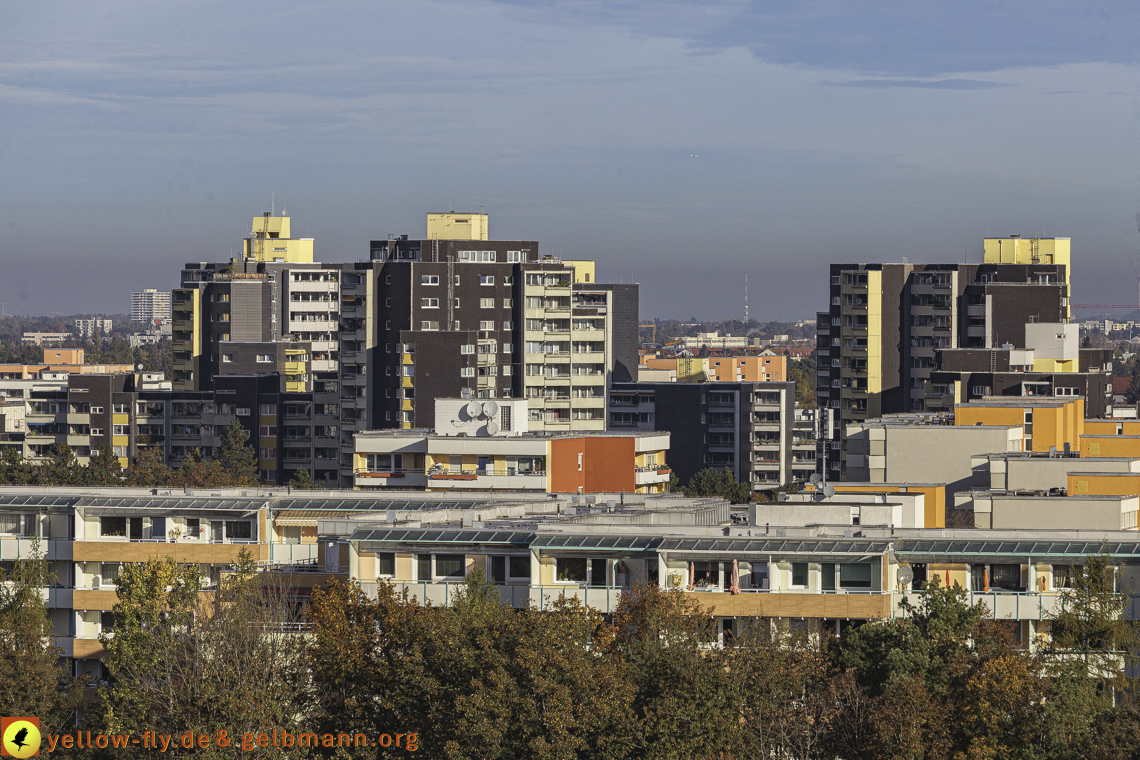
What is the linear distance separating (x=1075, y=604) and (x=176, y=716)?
65.2 ft

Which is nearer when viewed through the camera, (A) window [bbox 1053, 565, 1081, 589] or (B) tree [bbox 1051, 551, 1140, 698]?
(B) tree [bbox 1051, 551, 1140, 698]

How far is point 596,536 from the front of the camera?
139 feet

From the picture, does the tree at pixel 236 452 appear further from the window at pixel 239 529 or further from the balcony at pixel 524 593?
the balcony at pixel 524 593

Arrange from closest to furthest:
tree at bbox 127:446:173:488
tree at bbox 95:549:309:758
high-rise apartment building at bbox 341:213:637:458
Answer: tree at bbox 95:549:309:758 → tree at bbox 127:446:173:488 → high-rise apartment building at bbox 341:213:637:458

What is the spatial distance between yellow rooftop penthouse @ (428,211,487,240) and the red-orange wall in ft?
147

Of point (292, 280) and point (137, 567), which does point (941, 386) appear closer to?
point (292, 280)

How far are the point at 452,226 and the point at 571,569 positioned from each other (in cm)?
8613

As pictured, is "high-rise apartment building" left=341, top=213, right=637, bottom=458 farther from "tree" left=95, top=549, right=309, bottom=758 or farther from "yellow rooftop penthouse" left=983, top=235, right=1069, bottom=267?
"tree" left=95, top=549, right=309, bottom=758

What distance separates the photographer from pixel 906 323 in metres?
132

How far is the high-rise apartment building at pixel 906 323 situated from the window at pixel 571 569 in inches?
3499

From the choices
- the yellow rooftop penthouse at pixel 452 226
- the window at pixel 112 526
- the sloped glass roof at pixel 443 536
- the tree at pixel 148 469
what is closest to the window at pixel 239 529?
the window at pixel 112 526

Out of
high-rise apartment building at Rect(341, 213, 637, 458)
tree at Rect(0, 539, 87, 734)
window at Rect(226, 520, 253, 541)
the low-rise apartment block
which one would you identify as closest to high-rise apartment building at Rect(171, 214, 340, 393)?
high-rise apartment building at Rect(341, 213, 637, 458)

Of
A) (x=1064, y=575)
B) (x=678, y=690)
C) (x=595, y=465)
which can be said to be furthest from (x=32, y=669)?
(x=595, y=465)

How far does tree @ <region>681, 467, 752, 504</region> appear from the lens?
360 feet
